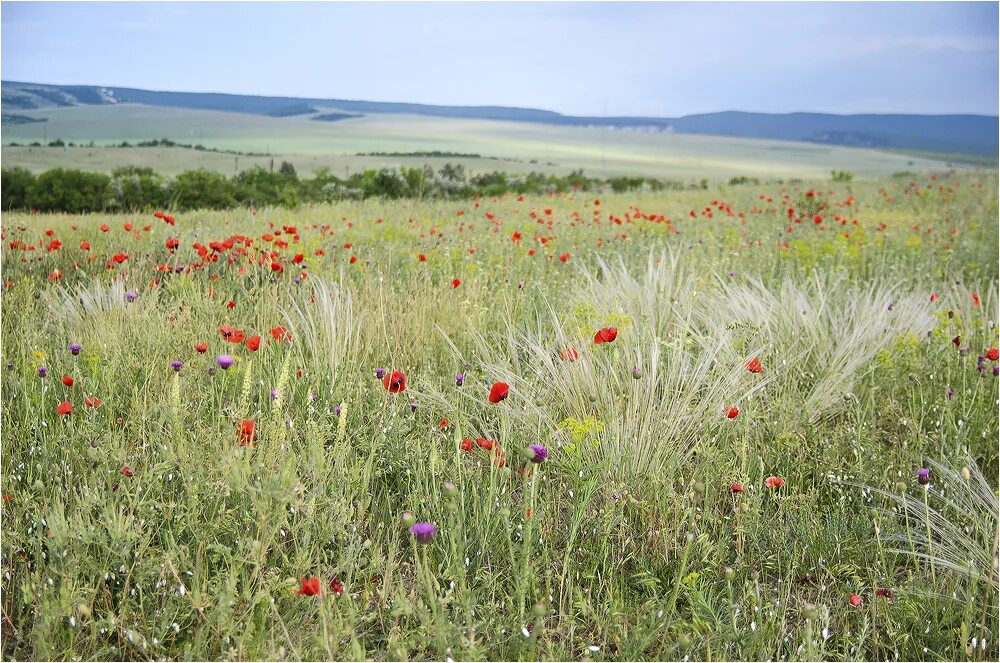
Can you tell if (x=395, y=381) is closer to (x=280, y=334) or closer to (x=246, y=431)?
(x=246, y=431)

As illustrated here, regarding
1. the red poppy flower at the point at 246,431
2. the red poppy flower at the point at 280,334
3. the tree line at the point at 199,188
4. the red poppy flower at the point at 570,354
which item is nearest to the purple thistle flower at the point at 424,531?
the red poppy flower at the point at 246,431

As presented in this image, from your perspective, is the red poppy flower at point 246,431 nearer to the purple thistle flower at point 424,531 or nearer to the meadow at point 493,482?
the meadow at point 493,482

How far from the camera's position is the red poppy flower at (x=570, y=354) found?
8.25 ft

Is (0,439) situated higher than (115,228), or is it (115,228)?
(115,228)

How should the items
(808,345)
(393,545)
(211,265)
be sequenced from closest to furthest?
(393,545), (808,345), (211,265)

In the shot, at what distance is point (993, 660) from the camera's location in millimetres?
1774

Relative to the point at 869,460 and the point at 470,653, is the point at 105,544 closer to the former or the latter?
the point at 470,653

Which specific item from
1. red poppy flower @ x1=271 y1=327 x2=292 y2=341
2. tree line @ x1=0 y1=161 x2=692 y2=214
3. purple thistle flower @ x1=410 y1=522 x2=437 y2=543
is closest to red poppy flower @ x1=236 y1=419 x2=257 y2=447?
purple thistle flower @ x1=410 y1=522 x2=437 y2=543

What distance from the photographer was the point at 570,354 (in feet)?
8.17

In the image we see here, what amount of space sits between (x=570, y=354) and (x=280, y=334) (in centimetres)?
123

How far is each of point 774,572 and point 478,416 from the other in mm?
1103

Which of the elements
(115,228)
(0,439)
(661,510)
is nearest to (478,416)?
(661,510)

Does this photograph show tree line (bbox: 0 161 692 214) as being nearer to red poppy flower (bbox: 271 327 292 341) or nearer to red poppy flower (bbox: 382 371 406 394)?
red poppy flower (bbox: 271 327 292 341)

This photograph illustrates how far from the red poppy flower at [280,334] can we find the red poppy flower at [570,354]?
109cm
